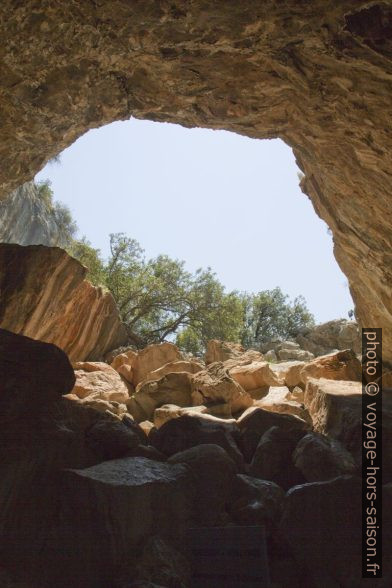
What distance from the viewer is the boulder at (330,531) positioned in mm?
3490

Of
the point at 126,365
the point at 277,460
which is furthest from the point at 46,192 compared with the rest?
the point at 277,460

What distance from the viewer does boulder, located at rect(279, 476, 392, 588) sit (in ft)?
11.5

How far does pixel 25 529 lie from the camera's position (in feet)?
11.3

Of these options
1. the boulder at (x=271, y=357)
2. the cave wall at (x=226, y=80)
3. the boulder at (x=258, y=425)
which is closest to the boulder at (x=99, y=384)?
the boulder at (x=258, y=425)

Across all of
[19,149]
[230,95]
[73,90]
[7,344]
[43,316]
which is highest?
[230,95]

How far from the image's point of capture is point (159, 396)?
914 centimetres

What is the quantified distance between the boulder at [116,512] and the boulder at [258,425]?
1.80 m

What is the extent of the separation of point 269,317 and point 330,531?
94.7ft

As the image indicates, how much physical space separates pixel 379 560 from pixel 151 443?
3.00 meters

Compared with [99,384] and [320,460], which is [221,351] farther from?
[320,460]

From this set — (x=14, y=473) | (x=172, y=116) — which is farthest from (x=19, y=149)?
(x=14, y=473)

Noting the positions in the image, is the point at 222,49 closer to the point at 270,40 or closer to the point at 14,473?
the point at 270,40

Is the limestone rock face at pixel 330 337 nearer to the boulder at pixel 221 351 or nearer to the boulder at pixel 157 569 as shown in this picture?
the boulder at pixel 221 351

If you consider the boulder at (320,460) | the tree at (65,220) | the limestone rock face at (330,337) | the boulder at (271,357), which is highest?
the tree at (65,220)
